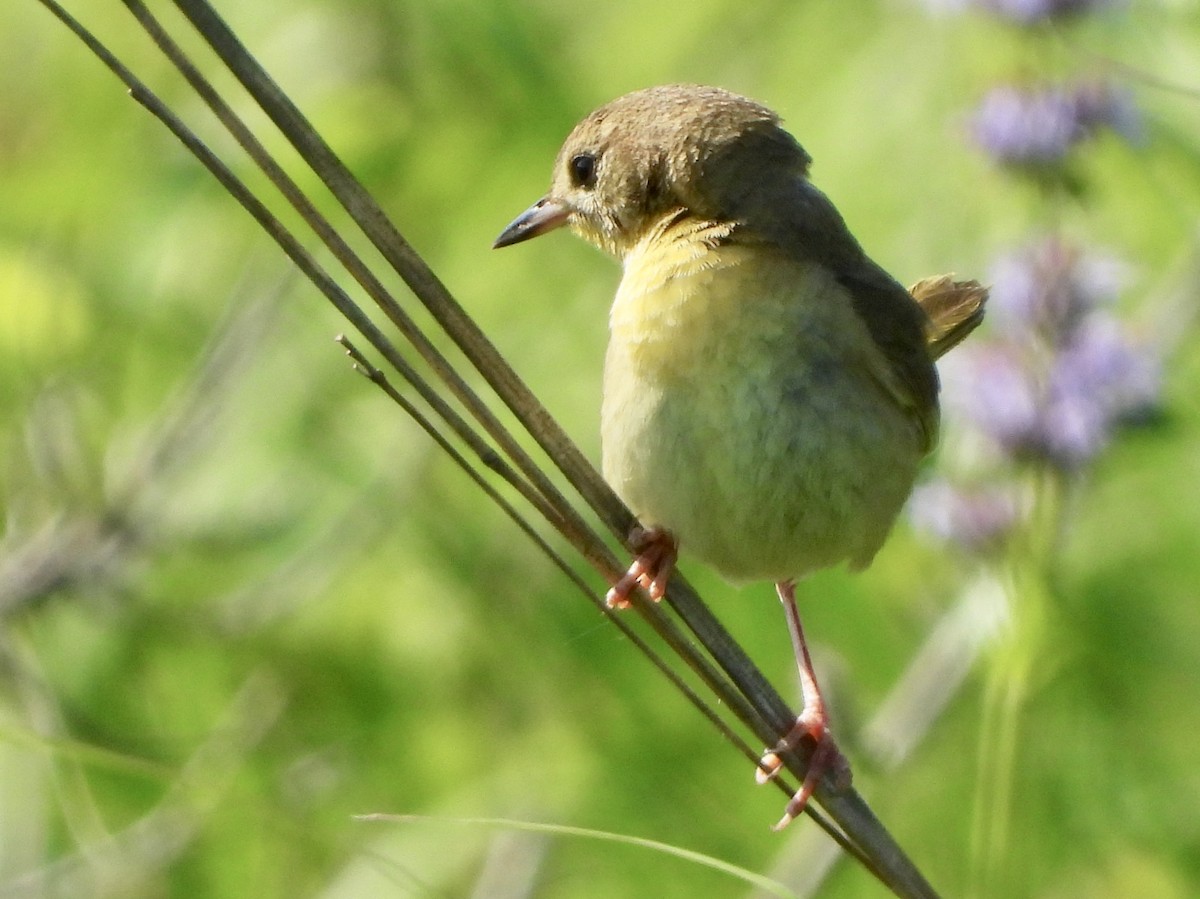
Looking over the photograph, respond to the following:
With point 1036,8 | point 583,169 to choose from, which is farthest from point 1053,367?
point 583,169

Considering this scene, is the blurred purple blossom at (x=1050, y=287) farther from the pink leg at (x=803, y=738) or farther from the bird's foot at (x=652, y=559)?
the bird's foot at (x=652, y=559)

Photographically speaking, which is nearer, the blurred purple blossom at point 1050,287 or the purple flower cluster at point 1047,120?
the blurred purple blossom at point 1050,287

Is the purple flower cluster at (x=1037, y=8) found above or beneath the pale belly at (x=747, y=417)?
above

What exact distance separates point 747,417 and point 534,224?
3.01 feet

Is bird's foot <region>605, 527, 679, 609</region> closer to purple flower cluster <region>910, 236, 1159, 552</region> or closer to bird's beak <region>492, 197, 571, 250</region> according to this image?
bird's beak <region>492, 197, 571, 250</region>

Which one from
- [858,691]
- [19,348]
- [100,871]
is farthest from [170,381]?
[858,691]

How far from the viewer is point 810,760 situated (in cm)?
342

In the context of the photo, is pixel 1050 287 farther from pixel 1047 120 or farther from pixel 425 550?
pixel 425 550

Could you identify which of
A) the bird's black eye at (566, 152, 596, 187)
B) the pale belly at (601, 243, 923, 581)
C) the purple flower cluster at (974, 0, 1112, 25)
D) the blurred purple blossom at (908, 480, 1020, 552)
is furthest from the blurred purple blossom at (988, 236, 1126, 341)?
the bird's black eye at (566, 152, 596, 187)

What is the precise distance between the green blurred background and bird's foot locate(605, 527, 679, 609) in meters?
0.74

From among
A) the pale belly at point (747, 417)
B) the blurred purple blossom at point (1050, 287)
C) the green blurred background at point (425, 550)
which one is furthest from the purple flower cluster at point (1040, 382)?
the pale belly at point (747, 417)

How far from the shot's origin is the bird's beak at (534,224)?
4.00 meters

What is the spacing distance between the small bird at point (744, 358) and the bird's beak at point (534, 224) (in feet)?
0.16

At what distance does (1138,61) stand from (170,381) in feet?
8.54
